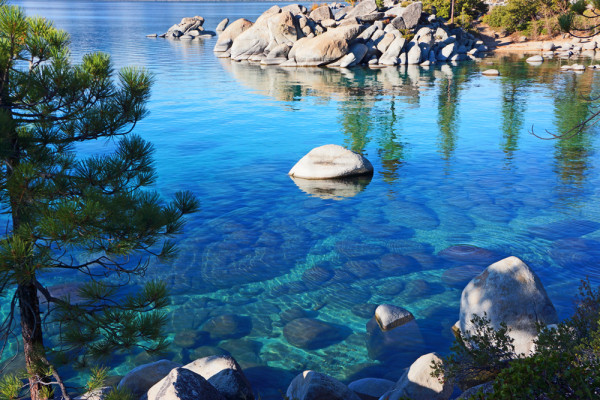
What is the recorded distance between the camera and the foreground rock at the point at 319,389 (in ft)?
25.8

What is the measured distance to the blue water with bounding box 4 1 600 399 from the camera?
Result: 11.0 metres

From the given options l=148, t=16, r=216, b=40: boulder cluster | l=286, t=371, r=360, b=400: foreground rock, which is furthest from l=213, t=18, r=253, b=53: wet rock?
l=286, t=371, r=360, b=400: foreground rock

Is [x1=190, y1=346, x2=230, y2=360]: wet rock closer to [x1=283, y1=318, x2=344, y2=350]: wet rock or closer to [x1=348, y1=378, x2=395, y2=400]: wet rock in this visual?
[x1=283, y1=318, x2=344, y2=350]: wet rock

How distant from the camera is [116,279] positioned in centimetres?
1315

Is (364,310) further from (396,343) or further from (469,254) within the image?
(469,254)

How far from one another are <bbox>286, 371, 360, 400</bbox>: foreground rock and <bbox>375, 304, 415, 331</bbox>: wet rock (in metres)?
2.70

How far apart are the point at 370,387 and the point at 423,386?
1.03m

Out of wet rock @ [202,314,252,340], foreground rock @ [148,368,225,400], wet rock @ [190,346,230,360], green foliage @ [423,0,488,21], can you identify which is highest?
green foliage @ [423,0,488,21]

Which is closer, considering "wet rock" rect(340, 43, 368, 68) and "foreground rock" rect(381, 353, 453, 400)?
"foreground rock" rect(381, 353, 453, 400)

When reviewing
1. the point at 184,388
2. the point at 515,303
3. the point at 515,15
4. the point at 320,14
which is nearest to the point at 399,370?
the point at 515,303

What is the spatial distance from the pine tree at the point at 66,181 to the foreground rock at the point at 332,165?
13.2m

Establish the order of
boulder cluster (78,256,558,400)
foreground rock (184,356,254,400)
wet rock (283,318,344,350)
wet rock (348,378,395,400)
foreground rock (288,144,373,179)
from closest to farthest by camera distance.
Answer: boulder cluster (78,256,558,400), foreground rock (184,356,254,400), wet rock (348,378,395,400), wet rock (283,318,344,350), foreground rock (288,144,373,179)

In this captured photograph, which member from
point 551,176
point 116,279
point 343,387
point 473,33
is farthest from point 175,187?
point 473,33

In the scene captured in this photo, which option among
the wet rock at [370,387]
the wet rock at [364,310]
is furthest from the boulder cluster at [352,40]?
the wet rock at [370,387]
